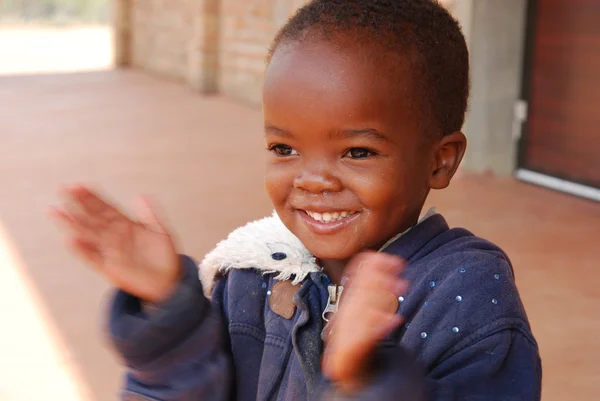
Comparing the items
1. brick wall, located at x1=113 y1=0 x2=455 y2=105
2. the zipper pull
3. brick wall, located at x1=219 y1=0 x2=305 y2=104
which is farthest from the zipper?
brick wall, located at x1=219 y1=0 x2=305 y2=104

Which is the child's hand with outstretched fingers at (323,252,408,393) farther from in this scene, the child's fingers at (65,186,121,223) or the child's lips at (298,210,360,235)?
the child's fingers at (65,186,121,223)

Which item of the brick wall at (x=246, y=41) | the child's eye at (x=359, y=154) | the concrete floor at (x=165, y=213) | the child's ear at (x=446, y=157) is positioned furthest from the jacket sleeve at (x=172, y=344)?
the brick wall at (x=246, y=41)

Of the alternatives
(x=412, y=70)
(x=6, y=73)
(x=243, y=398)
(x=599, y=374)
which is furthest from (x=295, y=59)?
(x=6, y=73)

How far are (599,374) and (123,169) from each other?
4627mm

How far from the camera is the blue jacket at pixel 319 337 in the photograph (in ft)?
4.09

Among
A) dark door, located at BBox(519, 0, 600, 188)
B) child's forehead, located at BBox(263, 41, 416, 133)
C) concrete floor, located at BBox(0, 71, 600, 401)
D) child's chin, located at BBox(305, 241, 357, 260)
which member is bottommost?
concrete floor, located at BBox(0, 71, 600, 401)

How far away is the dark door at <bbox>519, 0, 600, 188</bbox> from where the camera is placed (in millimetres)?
5766

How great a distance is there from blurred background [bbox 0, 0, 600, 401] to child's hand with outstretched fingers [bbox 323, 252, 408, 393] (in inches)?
20.6

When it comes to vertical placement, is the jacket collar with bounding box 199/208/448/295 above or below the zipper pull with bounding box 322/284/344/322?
above

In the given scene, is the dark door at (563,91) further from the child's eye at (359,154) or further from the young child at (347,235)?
the child's eye at (359,154)

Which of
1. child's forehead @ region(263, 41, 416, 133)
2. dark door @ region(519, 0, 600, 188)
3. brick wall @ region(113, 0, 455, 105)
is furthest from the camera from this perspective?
brick wall @ region(113, 0, 455, 105)

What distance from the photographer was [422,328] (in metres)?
1.32

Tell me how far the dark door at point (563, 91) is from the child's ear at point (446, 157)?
454 centimetres

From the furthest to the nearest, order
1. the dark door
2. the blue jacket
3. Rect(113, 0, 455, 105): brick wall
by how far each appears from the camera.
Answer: Rect(113, 0, 455, 105): brick wall
the dark door
the blue jacket
